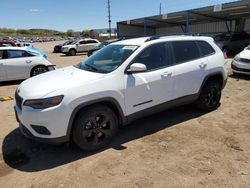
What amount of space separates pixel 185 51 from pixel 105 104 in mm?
2164

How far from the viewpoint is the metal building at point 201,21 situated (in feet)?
79.4

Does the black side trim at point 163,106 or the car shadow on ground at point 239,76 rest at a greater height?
the black side trim at point 163,106

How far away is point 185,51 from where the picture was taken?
5.34m

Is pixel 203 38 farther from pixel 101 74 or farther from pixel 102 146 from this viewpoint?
pixel 102 146

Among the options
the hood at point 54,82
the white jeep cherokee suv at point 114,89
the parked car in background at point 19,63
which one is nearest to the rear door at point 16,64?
the parked car in background at point 19,63

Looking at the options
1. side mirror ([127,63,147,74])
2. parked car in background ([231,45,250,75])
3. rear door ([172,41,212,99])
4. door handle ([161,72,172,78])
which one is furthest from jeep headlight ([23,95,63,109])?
parked car in background ([231,45,250,75])

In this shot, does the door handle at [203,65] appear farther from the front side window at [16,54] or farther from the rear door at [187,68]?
the front side window at [16,54]

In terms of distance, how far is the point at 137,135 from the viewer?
15.9 ft

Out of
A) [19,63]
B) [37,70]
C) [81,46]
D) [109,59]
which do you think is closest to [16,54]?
[19,63]

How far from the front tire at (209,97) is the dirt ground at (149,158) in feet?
1.08

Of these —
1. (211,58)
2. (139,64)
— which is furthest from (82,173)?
(211,58)

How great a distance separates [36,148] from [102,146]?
1146 millimetres

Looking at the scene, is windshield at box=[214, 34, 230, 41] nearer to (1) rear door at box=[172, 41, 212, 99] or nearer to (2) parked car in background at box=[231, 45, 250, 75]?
(2) parked car in background at box=[231, 45, 250, 75]

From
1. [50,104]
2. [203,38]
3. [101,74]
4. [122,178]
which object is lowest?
[122,178]
